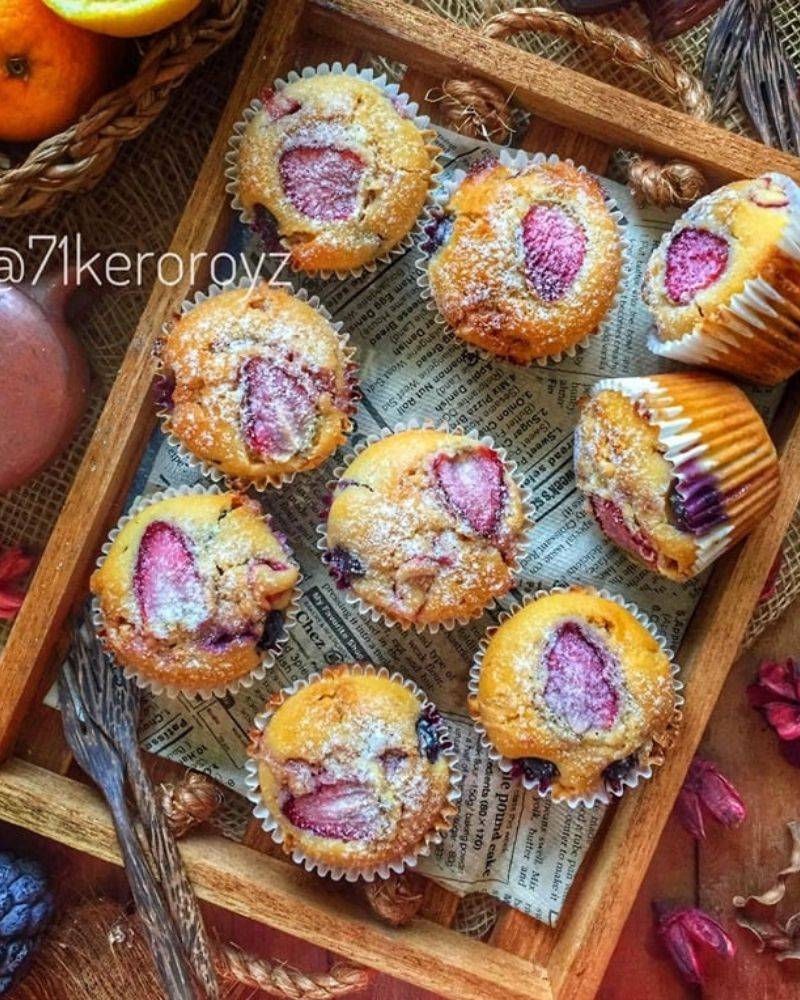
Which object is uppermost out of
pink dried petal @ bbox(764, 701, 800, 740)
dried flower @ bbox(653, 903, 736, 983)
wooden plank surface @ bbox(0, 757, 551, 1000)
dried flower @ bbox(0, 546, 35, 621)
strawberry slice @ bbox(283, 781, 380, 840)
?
pink dried petal @ bbox(764, 701, 800, 740)

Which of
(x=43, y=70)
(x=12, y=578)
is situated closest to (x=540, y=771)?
(x=12, y=578)

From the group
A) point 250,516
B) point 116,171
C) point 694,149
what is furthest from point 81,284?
point 694,149

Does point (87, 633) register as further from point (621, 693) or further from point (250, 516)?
point (621, 693)

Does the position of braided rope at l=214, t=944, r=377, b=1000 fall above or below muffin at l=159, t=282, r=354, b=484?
below

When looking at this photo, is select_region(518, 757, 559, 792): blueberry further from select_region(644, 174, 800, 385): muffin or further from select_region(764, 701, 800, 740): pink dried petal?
select_region(644, 174, 800, 385): muffin

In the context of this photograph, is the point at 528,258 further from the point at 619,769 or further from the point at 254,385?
the point at 619,769

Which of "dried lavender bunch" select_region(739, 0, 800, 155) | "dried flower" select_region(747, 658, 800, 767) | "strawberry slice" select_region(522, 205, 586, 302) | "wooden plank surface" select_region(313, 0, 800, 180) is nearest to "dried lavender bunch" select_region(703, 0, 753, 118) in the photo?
"dried lavender bunch" select_region(739, 0, 800, 155)
